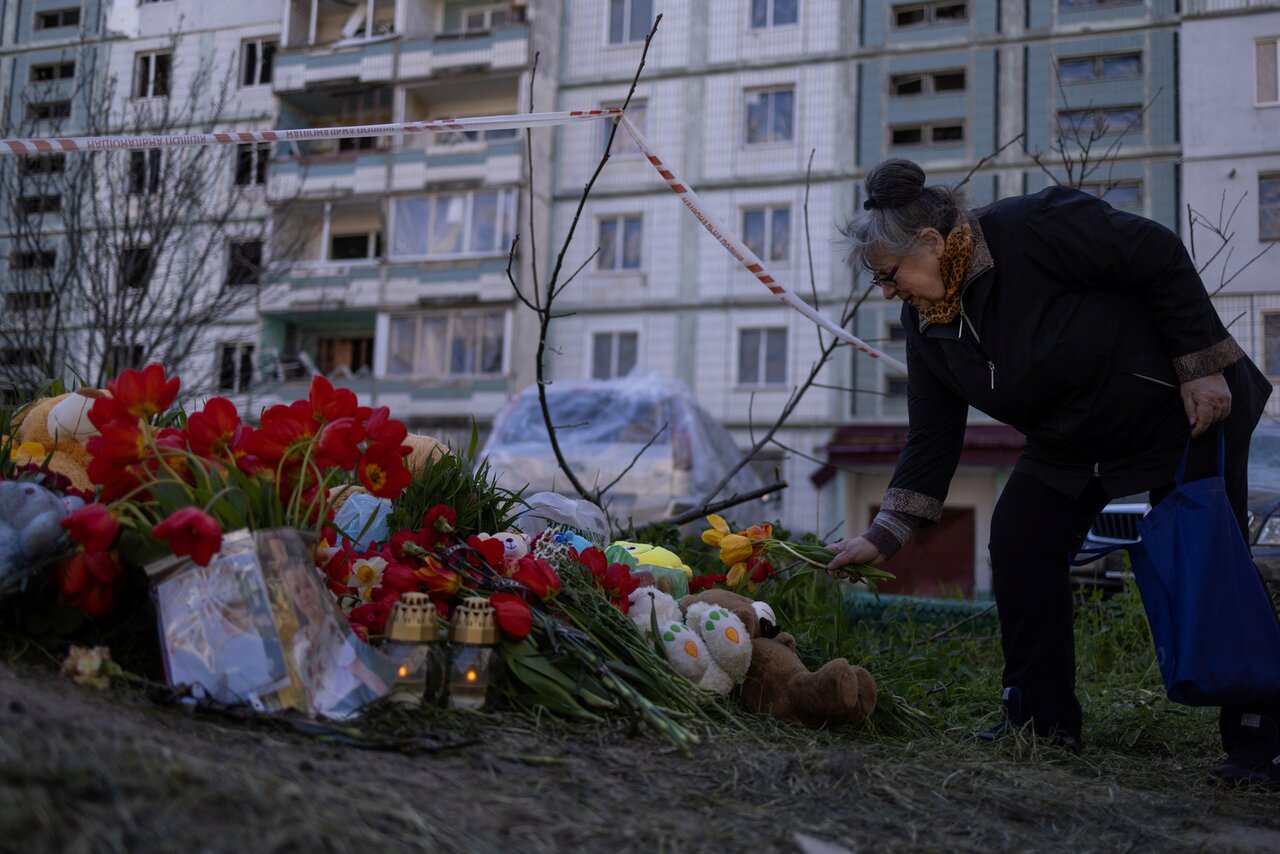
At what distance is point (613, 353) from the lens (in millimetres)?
22797

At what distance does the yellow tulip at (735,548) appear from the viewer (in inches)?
120

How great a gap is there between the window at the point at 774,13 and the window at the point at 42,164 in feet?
50.8

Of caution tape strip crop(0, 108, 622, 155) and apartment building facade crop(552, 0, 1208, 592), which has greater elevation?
apartment building facade crop(552, 0, 1208, 592)

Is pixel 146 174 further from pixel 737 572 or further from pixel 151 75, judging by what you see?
pixel 737 572

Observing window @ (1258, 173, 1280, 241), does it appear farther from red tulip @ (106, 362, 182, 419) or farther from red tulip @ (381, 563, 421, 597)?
red tulip @ (106, 362, 182, 419)

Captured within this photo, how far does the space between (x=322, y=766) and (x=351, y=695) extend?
0.36m

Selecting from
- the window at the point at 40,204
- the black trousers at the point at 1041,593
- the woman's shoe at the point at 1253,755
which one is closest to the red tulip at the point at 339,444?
the black trousers at the point at 1041,593

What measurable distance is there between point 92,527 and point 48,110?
8575 millimetres

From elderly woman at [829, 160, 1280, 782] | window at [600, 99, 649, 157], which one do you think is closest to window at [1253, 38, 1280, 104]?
window at [600, 99, 649, 157]

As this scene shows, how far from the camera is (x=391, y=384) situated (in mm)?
23312

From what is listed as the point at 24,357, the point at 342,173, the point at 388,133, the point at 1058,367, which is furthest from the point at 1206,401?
the point at 342,173

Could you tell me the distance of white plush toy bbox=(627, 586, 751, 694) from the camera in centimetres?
261

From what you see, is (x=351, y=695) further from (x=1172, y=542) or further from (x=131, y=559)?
(x=1172, y=542)

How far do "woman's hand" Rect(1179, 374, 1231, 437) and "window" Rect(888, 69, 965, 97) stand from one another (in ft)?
65.8
